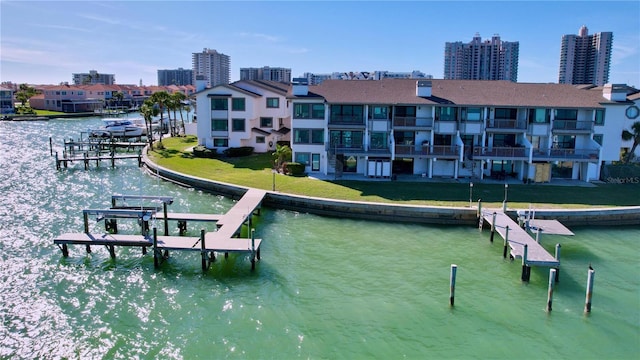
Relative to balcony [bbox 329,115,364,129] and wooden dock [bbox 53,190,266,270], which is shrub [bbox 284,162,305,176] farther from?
wooden dock [bbox 53,190,266,270]

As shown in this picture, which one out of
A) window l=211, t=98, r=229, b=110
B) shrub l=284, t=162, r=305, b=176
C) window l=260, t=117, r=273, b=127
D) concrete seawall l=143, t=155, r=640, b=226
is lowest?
concrete seawall l=143, t=155, r=640, b=226

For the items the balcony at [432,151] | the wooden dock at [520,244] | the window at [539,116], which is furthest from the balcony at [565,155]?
the wooden dock at [520,244]

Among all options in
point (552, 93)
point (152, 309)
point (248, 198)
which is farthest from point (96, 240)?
point (552, 93)

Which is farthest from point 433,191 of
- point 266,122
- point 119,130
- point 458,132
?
point 119,130

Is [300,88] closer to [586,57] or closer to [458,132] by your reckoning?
[458,132]

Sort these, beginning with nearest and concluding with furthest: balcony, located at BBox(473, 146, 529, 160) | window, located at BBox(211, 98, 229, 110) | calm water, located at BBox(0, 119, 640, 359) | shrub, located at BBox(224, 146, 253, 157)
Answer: calm water, located at BBox(0, 119, 640, 359) → balcony, located at BBox(473, 146, 529, 160) → shrub, located at BBox(224, 146, 253, 157) → window, located at BBox(211, 98, 229, 110)

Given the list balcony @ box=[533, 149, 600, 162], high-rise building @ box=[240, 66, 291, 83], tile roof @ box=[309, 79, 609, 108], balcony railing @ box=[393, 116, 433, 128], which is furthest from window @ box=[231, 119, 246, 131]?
high-rise building @ box=[240, 66, 291, 83]
